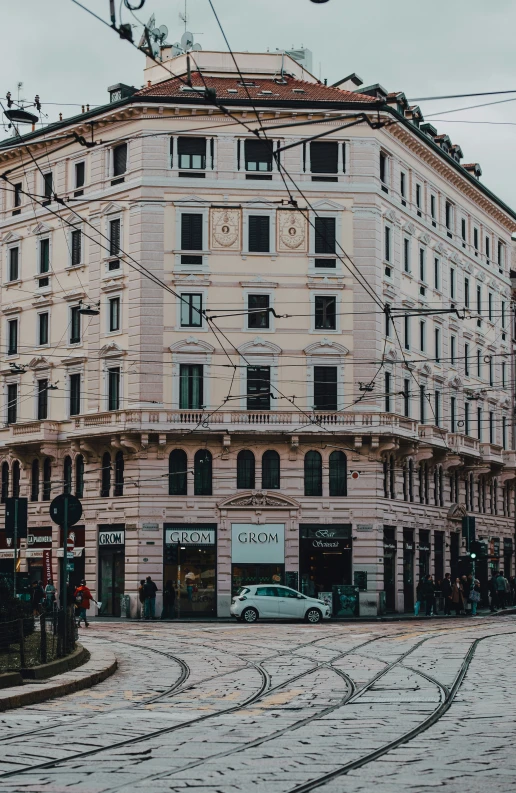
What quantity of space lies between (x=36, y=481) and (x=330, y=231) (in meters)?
15.2

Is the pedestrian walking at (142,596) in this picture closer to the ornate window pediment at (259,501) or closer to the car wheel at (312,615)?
the ornate window pediment at (259,501)

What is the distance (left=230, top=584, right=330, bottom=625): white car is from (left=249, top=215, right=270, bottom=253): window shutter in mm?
13972

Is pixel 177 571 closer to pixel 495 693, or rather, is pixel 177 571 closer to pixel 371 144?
pixel 371 144

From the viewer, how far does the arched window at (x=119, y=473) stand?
4806 centimetres

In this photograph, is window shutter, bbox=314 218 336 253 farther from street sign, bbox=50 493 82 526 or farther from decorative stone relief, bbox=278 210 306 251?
street sign, bbox=50 493 82 526

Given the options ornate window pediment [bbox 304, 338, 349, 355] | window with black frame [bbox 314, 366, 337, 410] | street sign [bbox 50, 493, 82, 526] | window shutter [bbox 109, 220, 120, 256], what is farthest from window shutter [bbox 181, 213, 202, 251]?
street sign [bbox 50, 493, 82, 526]

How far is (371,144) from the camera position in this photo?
49875mm

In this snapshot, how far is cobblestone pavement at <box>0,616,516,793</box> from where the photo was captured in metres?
10.5

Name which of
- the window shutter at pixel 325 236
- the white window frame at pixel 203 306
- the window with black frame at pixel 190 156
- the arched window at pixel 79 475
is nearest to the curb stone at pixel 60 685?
the white window frame at pixel 203 306

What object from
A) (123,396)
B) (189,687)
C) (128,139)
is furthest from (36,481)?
(189,687)

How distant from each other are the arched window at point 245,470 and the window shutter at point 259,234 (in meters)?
7.62

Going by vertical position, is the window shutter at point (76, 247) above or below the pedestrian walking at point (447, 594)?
above

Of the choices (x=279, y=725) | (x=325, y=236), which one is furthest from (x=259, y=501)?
(x=279, y=725)

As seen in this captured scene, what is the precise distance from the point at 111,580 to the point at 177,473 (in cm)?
470
